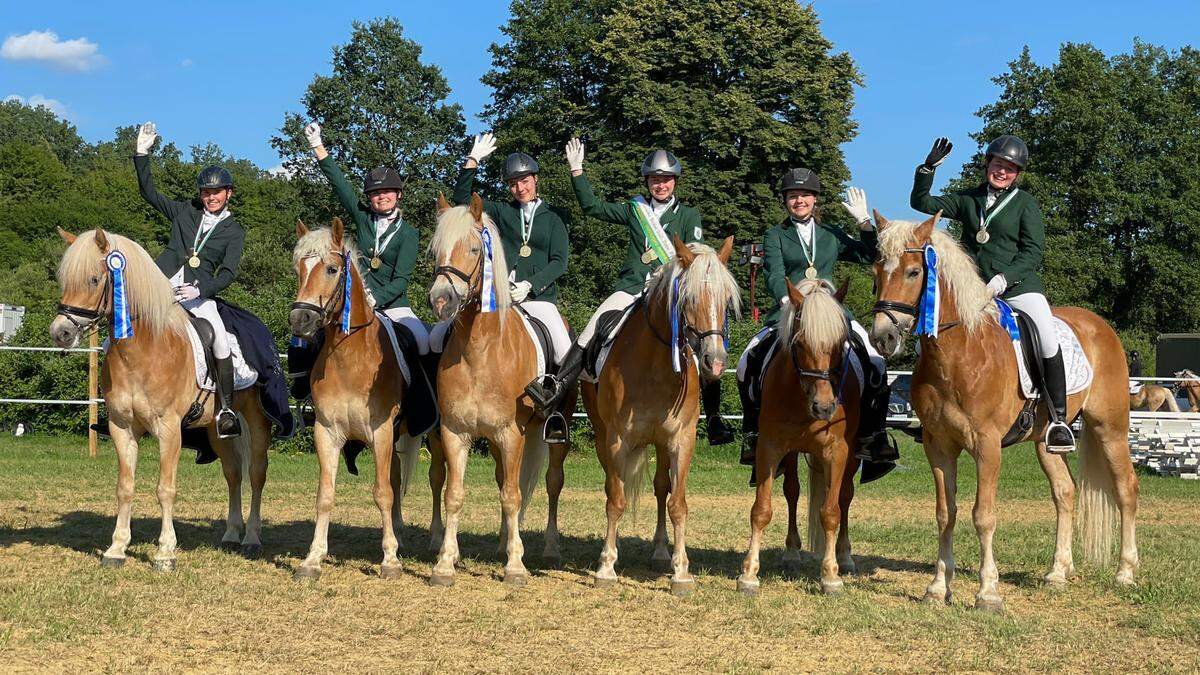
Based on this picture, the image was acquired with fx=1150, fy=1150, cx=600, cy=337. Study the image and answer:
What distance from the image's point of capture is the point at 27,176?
68.4 metres

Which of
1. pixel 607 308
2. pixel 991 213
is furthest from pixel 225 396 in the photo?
pixel 991 213

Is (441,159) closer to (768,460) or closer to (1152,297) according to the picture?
(1152,297)

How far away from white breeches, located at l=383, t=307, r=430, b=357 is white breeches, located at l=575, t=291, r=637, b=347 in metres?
1.31

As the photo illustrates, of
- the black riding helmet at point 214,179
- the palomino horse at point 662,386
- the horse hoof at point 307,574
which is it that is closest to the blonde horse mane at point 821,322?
the palomino horse at point 662,386

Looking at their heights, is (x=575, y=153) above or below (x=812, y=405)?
above

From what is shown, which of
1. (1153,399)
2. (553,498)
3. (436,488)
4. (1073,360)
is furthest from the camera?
(1153,399)

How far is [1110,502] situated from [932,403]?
2.57 metres

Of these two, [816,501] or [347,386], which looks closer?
[347,386]

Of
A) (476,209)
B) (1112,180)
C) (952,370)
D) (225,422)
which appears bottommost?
(225,422)

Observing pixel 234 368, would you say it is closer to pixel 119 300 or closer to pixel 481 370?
pixel 119 300

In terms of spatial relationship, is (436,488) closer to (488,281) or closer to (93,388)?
(488,281)

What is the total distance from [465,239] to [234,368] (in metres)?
2.73

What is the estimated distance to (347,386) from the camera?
8750 millimetres

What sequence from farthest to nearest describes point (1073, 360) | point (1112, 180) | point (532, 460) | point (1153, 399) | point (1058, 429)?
point (1112, 180)
point (1153, 399)
point (532, 460)
point (1073, 360)
point (1058, 429)
